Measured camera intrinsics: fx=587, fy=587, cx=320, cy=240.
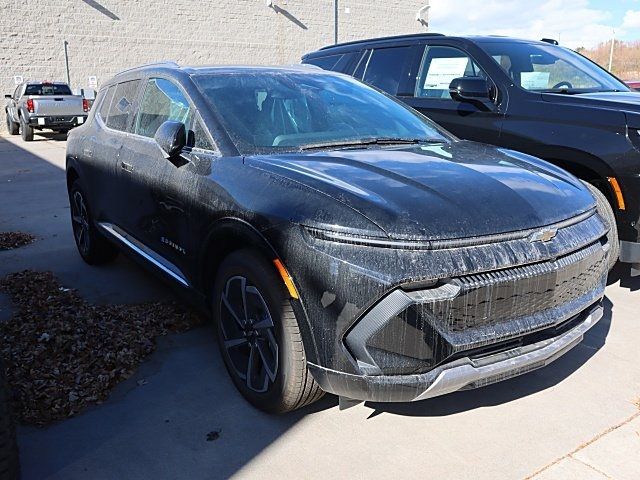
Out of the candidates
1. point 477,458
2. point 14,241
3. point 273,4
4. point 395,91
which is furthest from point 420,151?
point 273,4

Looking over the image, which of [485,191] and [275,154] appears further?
[275,154]

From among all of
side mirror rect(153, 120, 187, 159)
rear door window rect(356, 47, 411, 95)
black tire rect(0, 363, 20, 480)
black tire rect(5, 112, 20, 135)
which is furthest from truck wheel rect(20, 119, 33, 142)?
black tire rect(0, 363, 20, 480)

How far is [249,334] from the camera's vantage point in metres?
2.93

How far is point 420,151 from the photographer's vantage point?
334 cm

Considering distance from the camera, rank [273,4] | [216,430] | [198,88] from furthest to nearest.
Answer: [273,4], [198,88], [216,430]

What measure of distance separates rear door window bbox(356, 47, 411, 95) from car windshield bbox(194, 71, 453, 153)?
203 cm

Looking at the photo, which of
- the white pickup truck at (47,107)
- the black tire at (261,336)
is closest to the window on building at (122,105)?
the black tire at (261,336)

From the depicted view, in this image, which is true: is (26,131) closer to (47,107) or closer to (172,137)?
(47,107)

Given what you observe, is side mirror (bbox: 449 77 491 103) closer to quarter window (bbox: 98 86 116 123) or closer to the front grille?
the front grille

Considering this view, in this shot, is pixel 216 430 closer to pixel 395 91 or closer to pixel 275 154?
pixel 275 154

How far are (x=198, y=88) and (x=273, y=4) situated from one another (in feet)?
76.5

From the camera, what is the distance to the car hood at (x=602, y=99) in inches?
174

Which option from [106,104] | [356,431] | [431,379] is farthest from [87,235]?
[431,379]

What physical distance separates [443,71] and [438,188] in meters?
3.48
